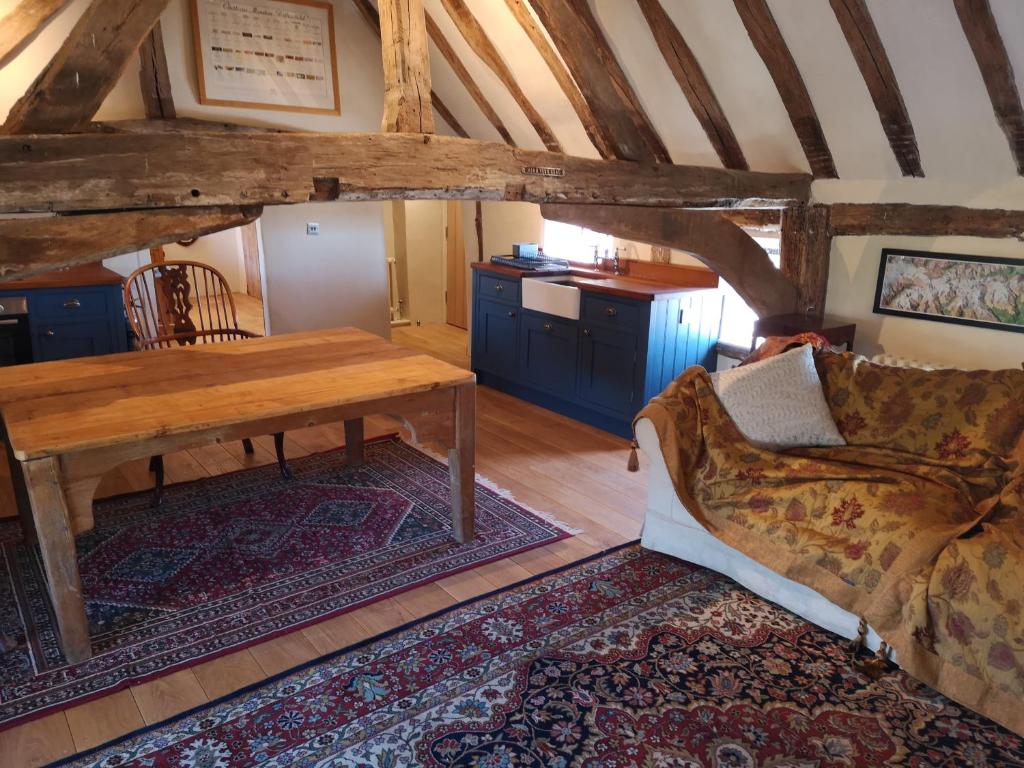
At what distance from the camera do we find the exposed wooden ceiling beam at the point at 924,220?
11.0 feet

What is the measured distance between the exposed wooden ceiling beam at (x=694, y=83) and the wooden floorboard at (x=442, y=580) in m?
1.75

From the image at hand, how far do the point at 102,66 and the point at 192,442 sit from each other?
118cm

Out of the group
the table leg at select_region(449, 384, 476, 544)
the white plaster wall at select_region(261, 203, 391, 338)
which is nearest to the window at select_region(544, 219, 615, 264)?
the white plaster wall at select_region(261, 203, 391, 338)

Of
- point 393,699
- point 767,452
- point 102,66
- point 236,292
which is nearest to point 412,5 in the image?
point 102,66

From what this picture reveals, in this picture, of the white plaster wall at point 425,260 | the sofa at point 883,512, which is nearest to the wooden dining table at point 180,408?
the sofa at point 883,512

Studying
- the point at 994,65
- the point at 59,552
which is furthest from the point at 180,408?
the point at 994,65

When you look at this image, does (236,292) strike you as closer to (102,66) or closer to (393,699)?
(102,66)

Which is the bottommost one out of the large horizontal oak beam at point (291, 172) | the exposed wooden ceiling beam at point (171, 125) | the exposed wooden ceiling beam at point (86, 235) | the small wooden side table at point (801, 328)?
the small wooden side table at point (801, 328)

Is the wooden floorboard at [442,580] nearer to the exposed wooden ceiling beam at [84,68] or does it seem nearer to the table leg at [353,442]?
the table leg at [353,442]

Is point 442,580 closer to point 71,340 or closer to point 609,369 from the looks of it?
point 609,369

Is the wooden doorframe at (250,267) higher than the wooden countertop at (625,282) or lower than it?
lower

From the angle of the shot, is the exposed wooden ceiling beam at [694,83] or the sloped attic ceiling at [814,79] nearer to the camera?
the sloped attic ceiling at [814,79]

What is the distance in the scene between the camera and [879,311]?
393 cm

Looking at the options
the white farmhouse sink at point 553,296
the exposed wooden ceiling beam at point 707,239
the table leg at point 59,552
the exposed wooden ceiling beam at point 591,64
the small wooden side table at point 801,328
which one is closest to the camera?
the table leg at point 59,552
